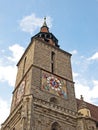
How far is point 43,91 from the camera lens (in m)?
21.8

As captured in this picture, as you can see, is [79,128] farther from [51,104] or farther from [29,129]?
[29,129]

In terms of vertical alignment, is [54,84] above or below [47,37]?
below

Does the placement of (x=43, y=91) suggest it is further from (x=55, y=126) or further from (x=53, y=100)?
(x=55, y=126)

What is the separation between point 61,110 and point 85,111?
1.86 m

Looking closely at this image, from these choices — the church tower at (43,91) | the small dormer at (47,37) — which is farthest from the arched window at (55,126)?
the small dormer at (47,37)

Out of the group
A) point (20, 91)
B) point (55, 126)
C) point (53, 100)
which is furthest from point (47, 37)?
point (55, 126)

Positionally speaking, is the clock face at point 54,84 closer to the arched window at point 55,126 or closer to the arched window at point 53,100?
the arched window at point 53,100

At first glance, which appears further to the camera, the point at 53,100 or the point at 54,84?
the point at 54,84

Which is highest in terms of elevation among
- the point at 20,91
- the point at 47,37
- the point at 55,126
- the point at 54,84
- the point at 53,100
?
the point at 47,37

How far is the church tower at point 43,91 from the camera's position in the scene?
63.8ft

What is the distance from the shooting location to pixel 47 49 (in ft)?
86.5

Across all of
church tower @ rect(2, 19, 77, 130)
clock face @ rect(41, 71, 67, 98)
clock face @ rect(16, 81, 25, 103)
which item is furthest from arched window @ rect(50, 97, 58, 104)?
clock face @ rect(16, 81, 25, 103)

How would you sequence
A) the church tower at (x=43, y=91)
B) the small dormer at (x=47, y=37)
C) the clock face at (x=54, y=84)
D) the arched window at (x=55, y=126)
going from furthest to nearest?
the small dormer at (x=47, y=37) < the clock face at (x=54, y=84) < the arched window at (x=55, y=126) < the church tower at (x=43, y=91)

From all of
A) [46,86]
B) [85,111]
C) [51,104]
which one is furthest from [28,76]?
[85,111]
